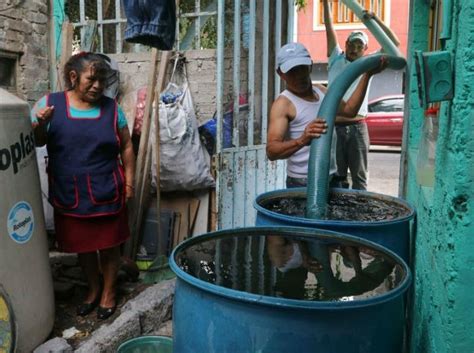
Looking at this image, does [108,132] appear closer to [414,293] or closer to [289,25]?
[414,293]

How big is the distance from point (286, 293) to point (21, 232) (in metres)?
1.64

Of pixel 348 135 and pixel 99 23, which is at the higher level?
pixel 99 23

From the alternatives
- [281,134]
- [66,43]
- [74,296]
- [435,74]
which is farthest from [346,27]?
[435,74]

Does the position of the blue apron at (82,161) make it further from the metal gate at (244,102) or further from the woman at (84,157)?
the metal gate at (244,102)

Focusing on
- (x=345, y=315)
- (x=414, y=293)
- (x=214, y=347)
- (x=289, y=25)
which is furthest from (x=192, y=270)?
(x=289, y=25)

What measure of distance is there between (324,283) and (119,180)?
1.89m

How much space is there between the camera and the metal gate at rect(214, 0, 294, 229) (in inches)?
147

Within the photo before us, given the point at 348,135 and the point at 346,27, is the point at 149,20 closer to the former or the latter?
the point at 348,135

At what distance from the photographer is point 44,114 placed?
2.70m

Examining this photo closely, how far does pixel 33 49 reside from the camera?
4168 mm

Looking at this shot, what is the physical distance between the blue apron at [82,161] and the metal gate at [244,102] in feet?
3.28

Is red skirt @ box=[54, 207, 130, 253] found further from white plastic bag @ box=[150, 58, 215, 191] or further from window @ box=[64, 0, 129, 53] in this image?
window @ box=[64, 0, 129, 53]

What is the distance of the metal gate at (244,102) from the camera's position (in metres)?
3.73

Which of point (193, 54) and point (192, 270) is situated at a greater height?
point (193, 54)
